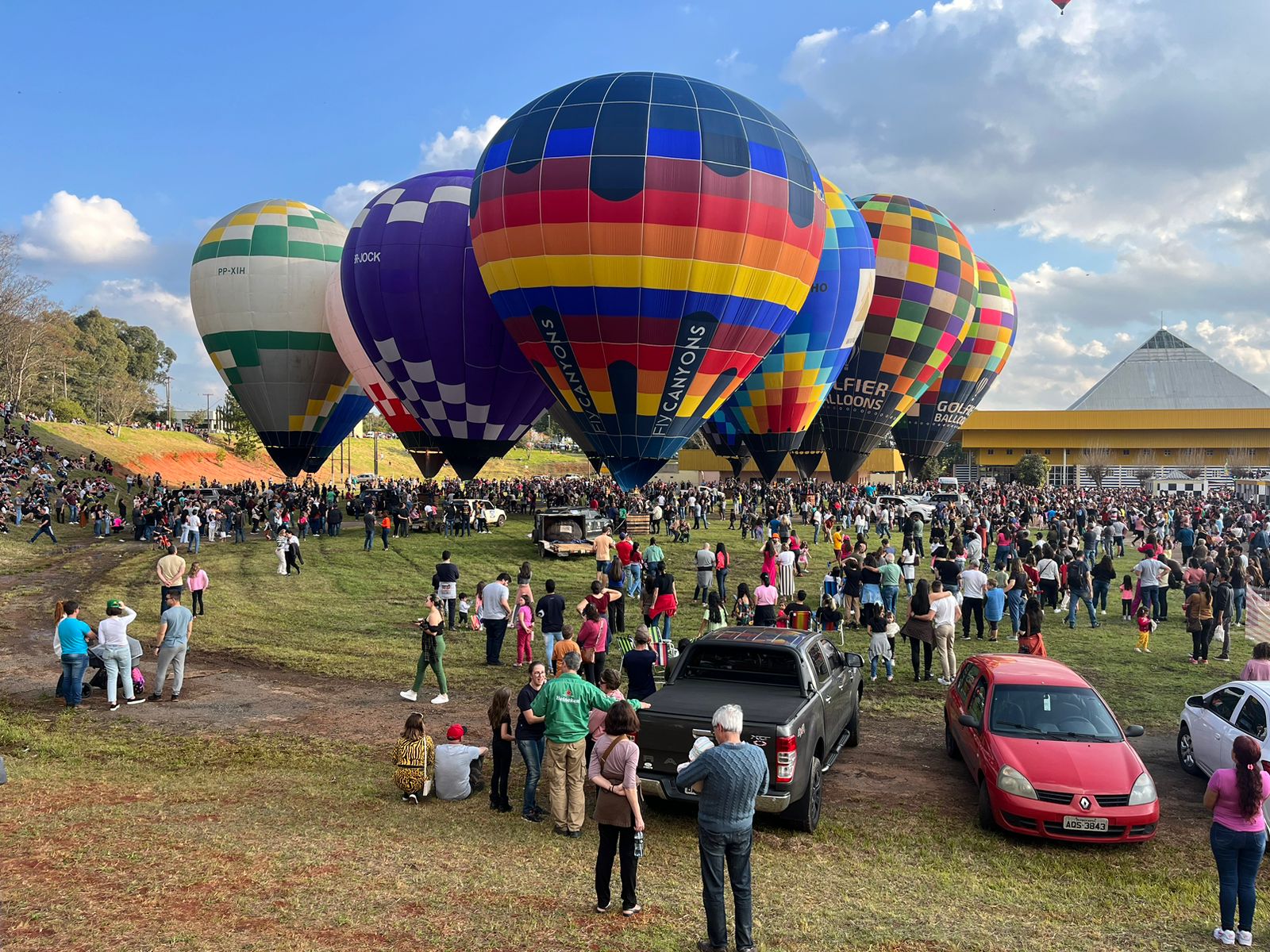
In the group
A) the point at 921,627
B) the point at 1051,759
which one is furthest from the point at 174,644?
the point at 1051,759

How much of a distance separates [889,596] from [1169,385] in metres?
113

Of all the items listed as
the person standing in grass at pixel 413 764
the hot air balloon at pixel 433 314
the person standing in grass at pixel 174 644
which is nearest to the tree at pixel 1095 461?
the hot air balloon at pixel 433 314

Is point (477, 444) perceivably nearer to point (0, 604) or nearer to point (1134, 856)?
point (0, 604)

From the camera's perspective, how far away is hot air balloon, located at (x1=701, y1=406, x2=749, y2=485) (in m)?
43.4

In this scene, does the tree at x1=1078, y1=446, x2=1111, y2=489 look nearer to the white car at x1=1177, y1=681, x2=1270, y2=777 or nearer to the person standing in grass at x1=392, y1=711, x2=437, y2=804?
the white car at x1=1177, y1=681, x2=1270, y2=777

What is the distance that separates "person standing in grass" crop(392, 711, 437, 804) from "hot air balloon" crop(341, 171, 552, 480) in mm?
26059

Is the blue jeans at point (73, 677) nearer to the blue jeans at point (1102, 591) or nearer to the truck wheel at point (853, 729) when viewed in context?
the truck wheel at point (853, 729)

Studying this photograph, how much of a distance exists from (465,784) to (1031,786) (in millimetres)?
5235

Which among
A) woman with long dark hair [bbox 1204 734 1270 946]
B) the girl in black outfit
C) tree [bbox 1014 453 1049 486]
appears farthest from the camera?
tree [bbox 1014 453 1049 486]

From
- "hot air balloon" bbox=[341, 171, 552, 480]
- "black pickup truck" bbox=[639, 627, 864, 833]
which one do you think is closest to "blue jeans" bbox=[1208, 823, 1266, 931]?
"black pickup truck" bbox=[639, 627, 864, 833]

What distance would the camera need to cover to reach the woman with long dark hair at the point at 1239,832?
621 cm

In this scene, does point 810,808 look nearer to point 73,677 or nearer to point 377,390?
point 73,677

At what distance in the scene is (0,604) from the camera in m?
19.9

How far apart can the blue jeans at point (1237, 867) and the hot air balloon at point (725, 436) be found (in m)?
36.0
